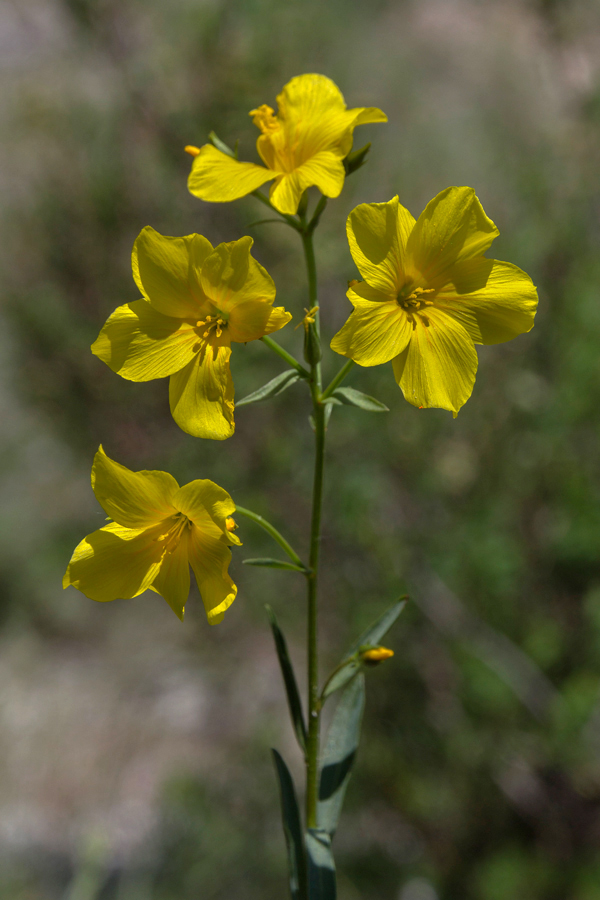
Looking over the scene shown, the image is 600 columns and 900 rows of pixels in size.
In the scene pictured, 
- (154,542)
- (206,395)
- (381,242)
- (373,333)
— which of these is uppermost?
(381,242)

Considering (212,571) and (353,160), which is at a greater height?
(353,160)

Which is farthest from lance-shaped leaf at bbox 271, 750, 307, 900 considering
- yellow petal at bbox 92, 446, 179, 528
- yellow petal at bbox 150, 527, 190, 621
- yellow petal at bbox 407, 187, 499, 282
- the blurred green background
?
the blurred green background

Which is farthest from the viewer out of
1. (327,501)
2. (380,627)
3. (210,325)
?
(327,501)


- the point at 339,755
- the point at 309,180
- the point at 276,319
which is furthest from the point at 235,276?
the point at 339,755

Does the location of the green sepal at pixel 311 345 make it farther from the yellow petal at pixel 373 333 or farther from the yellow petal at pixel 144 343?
the yellow petal at pixel 144 343

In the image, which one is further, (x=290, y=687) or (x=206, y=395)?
(x=290, y=687)

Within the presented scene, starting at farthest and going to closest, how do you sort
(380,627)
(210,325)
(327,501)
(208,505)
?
1. (327,501)
2. (380,627)
3. (210,325)
4. (208,505)

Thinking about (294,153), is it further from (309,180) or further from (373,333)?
(373,333)

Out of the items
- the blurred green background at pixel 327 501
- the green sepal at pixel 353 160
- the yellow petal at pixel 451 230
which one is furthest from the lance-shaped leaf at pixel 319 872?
the blurred green background at pixel 327 501
